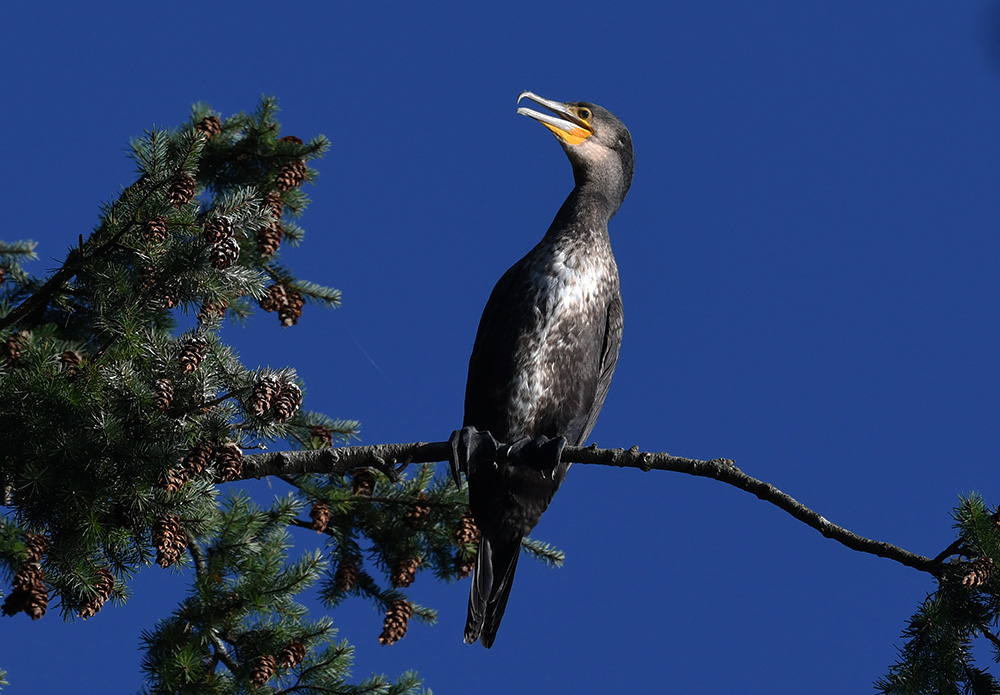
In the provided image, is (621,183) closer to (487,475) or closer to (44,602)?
(487,475)

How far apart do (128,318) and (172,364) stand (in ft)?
0.80

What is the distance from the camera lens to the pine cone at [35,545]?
2609 millimetres

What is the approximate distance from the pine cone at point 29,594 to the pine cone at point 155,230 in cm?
97

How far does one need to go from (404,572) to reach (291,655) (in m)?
0.54

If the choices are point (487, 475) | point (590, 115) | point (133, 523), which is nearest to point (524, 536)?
point (487, 475)

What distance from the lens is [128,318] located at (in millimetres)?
2850

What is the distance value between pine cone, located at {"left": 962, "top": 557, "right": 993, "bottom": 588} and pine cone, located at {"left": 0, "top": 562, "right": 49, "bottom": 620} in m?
2.29

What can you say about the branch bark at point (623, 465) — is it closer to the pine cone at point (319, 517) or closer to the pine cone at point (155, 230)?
the pine cone at point (319, 517)

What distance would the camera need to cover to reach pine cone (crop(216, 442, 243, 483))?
8.68 feet

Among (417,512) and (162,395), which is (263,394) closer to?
(162,395)

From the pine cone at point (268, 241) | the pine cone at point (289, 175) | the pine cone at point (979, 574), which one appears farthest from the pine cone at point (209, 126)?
the pine cone at point (979, 574)

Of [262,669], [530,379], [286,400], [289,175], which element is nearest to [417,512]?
[530,379]

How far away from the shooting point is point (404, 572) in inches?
134

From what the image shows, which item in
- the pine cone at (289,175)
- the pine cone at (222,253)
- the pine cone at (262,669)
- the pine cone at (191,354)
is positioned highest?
the pine cone at (289,175)
